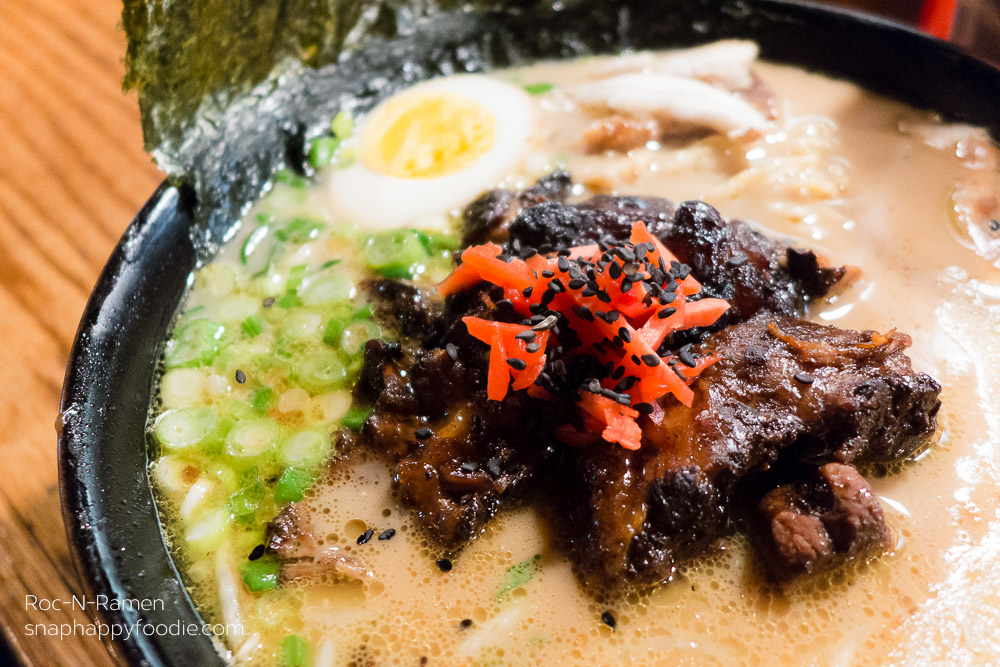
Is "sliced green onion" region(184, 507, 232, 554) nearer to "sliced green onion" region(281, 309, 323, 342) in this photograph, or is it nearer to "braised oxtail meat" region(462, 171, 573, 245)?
"sliced green onion" region(281, 309, 323, 342)

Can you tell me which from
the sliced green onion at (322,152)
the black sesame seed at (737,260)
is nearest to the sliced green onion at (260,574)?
the black sesame seed at (737,260)

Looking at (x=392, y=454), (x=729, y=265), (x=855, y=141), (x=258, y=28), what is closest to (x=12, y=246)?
(x=258, y=28)

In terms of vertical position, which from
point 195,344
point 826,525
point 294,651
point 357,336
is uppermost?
point 195,344

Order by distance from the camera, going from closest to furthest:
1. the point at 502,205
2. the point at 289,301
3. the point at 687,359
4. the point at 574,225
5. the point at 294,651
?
1. the point at 294,651
2. the point at 687,359
3. the point at 574,225
4. the point at 289,301
5. the point at 502,205

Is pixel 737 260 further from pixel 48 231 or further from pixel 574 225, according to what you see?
pixel 48 231

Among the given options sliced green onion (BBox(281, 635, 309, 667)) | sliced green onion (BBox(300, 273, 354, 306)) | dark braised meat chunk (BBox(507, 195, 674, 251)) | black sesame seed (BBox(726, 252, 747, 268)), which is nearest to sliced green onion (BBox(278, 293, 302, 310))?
sliced green onion (BBox(300, 273, 354, 306))

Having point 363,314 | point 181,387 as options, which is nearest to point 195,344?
point 181,387
